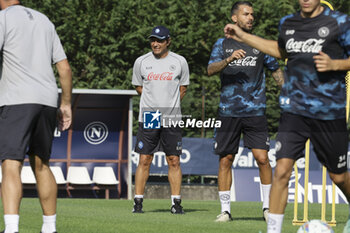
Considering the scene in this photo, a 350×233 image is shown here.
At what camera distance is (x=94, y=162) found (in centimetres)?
1991

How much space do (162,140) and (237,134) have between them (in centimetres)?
178

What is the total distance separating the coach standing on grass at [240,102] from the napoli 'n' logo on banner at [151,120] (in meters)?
1.33

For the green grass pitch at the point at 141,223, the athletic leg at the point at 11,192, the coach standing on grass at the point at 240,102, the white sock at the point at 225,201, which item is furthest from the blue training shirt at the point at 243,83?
the athletic leg at the point at 11,192

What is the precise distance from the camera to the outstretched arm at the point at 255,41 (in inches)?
287

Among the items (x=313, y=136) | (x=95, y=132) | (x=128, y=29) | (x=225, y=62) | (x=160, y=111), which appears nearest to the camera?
(x=313, y=136)

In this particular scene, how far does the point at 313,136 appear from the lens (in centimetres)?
727

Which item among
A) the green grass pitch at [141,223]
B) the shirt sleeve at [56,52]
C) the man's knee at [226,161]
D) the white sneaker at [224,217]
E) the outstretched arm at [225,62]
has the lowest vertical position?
the green grass pitch at [141,223]

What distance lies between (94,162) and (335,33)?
43.5ft

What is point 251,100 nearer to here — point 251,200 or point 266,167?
point 266,167

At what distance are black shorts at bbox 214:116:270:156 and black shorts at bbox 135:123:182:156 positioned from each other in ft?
4.84

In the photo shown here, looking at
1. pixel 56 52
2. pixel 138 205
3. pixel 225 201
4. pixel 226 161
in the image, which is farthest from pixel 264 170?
pixel 56 52

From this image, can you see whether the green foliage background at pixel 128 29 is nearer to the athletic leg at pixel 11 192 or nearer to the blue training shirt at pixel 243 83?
the blue training shirt at pixel 243 83

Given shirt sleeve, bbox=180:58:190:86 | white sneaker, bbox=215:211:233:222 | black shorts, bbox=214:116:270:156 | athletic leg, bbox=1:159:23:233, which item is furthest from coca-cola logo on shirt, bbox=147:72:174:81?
athletic leg, bbox=1:159:23:233

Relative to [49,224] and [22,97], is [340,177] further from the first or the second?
[22,97]
